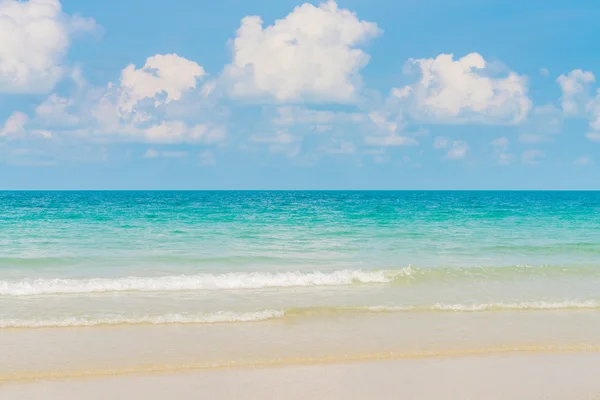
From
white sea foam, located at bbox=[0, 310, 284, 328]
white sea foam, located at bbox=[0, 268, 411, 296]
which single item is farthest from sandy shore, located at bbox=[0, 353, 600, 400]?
white sea foam, located at bbox=[0, 268, 411, 296]

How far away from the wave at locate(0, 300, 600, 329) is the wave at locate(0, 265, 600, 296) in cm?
343

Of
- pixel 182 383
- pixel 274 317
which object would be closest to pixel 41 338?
pixel 182 383

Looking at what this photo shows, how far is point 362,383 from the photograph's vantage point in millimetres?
8984

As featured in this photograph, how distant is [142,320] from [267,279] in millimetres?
5551

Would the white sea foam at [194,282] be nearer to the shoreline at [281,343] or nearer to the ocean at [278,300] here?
the ocean at [278,300]

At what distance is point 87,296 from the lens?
15.5 m

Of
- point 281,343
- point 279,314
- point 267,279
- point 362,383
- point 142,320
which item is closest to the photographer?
point 362,383

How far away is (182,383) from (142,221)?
106 ft

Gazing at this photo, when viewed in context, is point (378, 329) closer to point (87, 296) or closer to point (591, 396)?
point (591, 396)

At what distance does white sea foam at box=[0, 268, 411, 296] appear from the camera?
16219 mm

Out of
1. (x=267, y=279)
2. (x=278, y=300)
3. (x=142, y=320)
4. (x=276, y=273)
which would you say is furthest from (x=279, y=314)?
(x=276, y=273)

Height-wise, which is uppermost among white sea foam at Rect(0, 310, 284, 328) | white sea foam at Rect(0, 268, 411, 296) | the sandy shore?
white sea foam at Rect(0, 268, 411, 296)

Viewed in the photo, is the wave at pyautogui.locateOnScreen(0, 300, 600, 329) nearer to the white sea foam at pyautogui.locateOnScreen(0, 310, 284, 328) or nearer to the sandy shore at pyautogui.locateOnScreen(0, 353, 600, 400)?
the white sea foam at pyautogui.locateOnScreen(0, 310, 284, 328)

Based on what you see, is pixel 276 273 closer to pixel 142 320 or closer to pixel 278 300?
pixel 278 300
